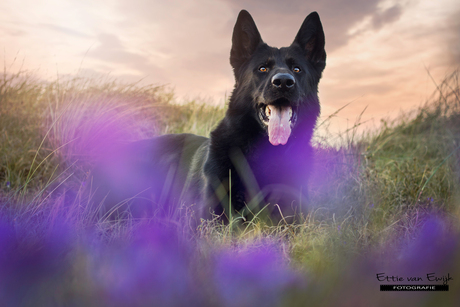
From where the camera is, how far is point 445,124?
5270 mm

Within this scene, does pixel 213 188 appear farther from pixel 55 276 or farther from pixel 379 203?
pixel 379 203

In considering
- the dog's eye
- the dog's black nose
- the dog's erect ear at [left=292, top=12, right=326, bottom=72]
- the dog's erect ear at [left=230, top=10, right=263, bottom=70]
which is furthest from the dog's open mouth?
the dog's erect ear at [left=292, top=12, right=326, bottom=72]

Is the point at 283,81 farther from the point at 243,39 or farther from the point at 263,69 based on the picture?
the point at 243,39

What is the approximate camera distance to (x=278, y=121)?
9.59 feet

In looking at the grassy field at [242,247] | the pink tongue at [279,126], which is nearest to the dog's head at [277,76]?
the pink tongue at [279,126]

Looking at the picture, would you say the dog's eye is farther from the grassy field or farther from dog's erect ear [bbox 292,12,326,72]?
the grassy field

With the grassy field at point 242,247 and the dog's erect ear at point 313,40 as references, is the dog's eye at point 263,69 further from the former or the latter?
the grassy field at point 242,247

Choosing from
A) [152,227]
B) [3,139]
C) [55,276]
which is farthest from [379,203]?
[3,139]

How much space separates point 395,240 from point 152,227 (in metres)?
1.72

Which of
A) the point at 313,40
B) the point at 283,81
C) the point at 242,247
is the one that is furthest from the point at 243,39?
the point at 242,247

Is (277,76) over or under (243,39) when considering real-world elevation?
under

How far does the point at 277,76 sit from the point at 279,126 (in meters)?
0.41

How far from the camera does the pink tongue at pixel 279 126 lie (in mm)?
2869

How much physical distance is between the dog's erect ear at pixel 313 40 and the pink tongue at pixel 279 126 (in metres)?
0.87
